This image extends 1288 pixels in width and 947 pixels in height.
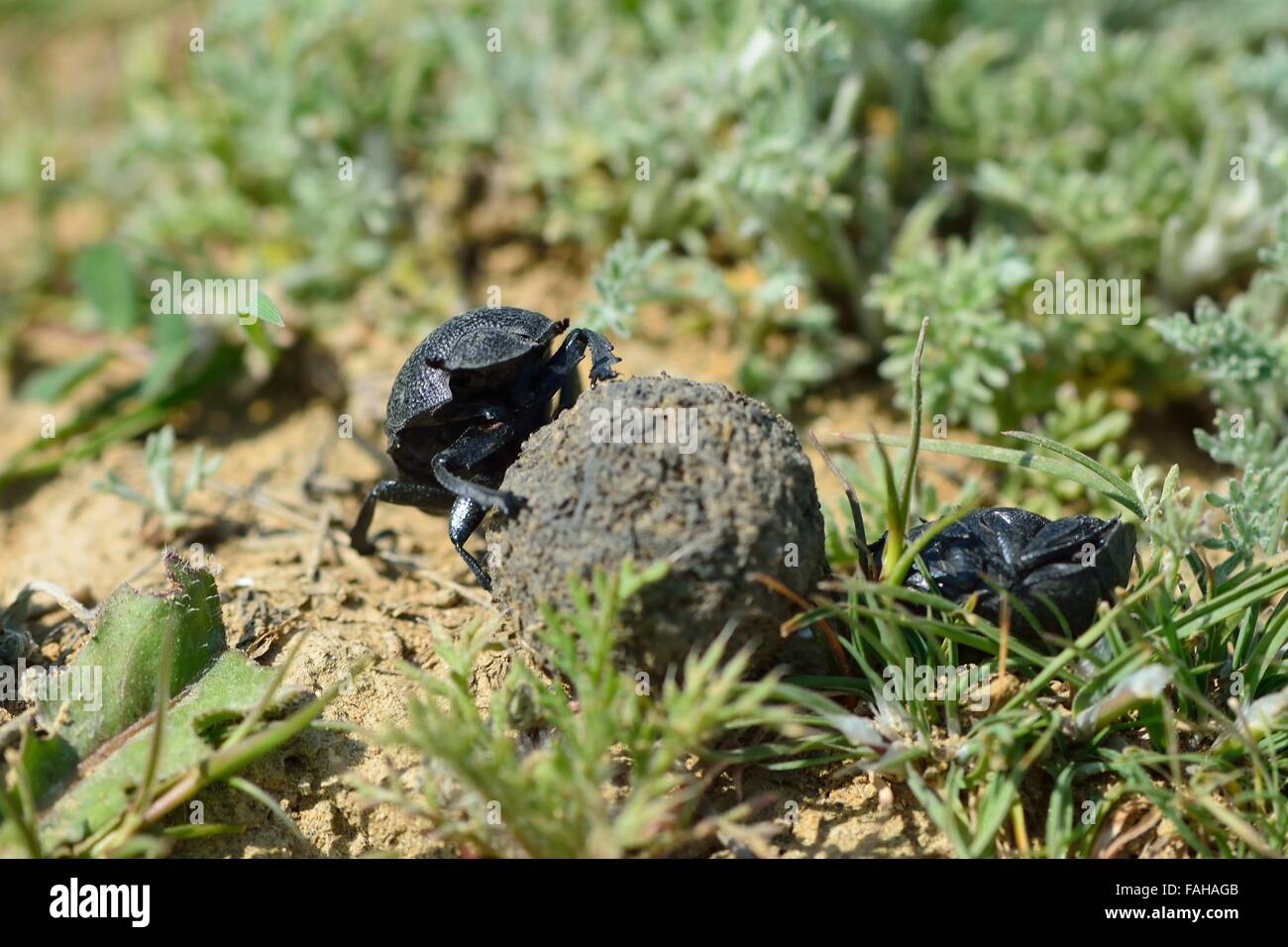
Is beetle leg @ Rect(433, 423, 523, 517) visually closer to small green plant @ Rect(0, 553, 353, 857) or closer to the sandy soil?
the sandy soil

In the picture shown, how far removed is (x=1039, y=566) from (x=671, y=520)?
106cm

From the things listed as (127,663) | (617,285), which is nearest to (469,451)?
(617,285)

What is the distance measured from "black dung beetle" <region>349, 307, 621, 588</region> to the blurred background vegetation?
55 centimetres

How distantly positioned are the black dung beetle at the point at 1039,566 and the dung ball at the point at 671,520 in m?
0.40

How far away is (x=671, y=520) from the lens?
8.77ft

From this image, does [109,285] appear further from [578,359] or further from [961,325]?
[961,325]

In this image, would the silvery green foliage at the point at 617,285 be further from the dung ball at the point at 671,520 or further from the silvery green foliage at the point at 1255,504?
the silvery green foliage at the point at 1255,504

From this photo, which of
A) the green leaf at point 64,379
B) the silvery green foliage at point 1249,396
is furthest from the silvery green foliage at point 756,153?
the green leaf at point 64,379

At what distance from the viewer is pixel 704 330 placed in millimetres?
5102

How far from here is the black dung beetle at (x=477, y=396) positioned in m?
3.29

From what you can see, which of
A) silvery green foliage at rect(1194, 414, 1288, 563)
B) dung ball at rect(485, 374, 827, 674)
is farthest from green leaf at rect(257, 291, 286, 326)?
silvery green foliage at rect(1194, 414, 1288, 563)

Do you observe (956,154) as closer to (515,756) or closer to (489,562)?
(489,562)

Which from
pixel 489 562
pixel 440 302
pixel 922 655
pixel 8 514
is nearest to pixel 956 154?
pixel 440 302
